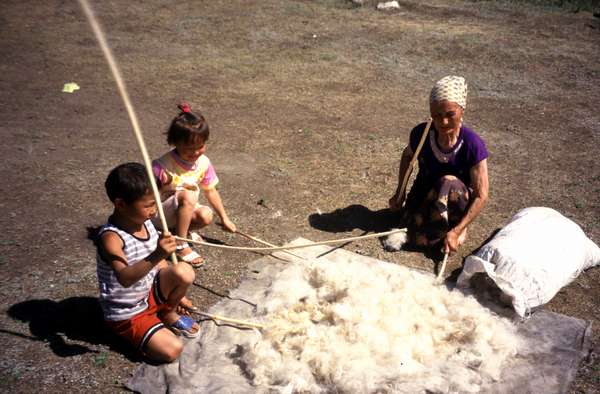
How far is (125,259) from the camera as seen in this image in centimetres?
258

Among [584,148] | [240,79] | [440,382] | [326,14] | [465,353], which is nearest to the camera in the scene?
[440,382]

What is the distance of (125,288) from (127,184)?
0.57m

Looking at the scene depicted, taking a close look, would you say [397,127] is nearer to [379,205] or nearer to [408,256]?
[379,205]

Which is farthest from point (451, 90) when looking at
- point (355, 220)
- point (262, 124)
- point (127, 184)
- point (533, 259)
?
point (262, 124)

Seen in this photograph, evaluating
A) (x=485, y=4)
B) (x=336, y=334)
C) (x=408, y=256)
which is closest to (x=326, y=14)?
(x=485, y=4)

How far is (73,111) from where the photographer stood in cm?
605

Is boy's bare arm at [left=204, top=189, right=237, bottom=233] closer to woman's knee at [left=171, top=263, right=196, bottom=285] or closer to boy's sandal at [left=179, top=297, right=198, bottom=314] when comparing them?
boy's sandal at [left=179, top=297, right=198, bottom=314]

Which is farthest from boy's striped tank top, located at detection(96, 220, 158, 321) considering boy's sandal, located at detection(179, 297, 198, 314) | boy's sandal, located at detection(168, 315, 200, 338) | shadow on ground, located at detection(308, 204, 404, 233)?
shadow on ground, located at detection(308, 204, 404, 233)

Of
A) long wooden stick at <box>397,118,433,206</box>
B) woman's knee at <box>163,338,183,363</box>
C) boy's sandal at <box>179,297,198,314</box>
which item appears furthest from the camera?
long wooden stick at <box>397,118,433,206</box>

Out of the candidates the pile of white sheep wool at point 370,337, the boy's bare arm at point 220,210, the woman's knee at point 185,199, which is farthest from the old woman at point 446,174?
the woman's knee at point 185,199

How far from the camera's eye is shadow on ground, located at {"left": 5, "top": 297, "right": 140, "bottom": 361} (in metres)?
2.86

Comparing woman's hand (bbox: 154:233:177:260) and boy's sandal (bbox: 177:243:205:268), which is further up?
woman's hand (bbox: 154:233:177:260)

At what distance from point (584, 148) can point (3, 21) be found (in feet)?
30.6

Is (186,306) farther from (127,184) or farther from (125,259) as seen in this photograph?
(127,184)
